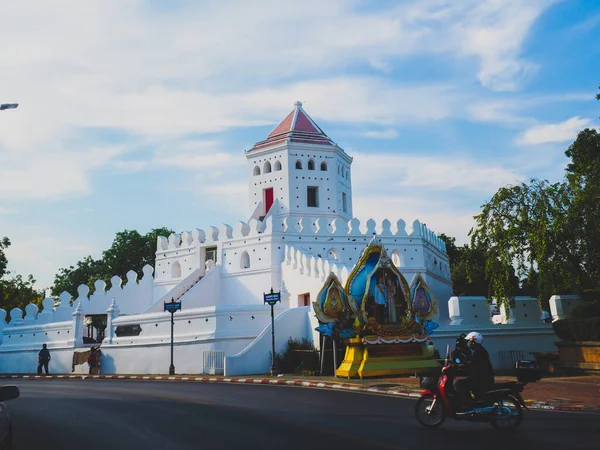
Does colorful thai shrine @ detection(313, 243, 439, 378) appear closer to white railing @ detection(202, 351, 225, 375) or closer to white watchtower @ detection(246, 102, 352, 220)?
white railing @ detection(202, 351, 225, 375)

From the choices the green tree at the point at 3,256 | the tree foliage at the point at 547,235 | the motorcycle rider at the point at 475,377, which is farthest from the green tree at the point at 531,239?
the green tree at the point at 3,256

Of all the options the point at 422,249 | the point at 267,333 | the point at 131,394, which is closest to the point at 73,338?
the point at 267,333

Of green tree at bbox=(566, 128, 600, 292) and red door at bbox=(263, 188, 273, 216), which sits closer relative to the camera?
green tree at bbox=(566, 128, 600, 292)

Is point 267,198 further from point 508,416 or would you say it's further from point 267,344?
point 508,416

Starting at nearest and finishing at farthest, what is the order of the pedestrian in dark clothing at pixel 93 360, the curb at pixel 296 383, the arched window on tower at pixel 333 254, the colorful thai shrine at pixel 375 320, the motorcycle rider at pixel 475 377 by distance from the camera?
the motorcycle rider at pixel 475 377 → the curb at pixel 296 383 → the colorful thai shrine at pixel 375 320 → the pedestrian in dark clothing at pixel 93 360 → the arched window on tower at pixel 333 254

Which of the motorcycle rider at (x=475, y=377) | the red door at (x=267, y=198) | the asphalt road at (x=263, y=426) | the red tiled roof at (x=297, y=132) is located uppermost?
the red tiled roof at (x=297, y=132)

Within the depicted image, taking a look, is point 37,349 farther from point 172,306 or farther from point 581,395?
point 581,395

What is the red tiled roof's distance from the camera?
37.6 m

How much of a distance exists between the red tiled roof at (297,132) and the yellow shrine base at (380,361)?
863 inches

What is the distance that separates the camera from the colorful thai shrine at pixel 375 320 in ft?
55.7

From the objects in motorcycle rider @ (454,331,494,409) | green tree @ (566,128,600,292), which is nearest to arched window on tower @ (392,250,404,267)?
green tree @ (566,128,600,292)

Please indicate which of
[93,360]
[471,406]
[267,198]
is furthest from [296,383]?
[267,198]

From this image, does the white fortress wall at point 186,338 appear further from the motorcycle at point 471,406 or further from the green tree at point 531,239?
the motorcycle at point 471,406

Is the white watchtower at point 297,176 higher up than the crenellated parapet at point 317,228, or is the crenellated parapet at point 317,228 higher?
the white watchtower at point 297,176
